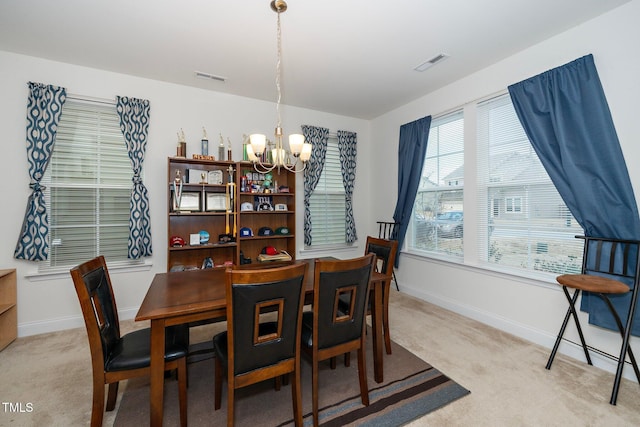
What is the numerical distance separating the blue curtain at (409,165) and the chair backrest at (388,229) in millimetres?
76

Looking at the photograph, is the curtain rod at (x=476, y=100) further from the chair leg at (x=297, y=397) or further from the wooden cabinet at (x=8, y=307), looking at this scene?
the wooden cabinet at (x=8, y=307)

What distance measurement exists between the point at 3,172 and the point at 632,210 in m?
5.62

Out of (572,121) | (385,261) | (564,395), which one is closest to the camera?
(564,395)

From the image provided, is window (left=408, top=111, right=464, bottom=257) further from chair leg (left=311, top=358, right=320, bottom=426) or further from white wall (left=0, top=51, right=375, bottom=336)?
chair leg (left=311, top=358, right=320, bottom=426)

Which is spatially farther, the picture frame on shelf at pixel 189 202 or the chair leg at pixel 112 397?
the picture frame on shelf at pixel 189 202

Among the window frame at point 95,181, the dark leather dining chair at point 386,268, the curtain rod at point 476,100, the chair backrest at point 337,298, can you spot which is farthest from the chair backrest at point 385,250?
the window frame at point 95,181

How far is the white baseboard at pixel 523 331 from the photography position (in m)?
2.24

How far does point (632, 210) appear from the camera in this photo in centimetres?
210

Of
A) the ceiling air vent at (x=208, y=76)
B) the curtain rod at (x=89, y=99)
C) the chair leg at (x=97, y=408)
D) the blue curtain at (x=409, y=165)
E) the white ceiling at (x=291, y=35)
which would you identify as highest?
the ceiling air vent at (x=208, y=76)

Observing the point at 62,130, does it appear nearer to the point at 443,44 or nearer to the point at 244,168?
the point at 244,168

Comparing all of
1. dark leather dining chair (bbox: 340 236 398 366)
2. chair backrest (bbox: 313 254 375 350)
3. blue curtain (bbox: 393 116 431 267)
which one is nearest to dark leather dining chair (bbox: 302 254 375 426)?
chair backrest (bbox: 313 254 375 350)

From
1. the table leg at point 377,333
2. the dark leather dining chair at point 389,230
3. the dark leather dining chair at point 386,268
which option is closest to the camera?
the table leg at point 377,333

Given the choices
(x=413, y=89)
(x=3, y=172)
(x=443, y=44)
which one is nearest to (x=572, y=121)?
(x=443, y=44)

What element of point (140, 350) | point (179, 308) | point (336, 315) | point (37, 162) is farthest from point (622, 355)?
point (37, 162)
